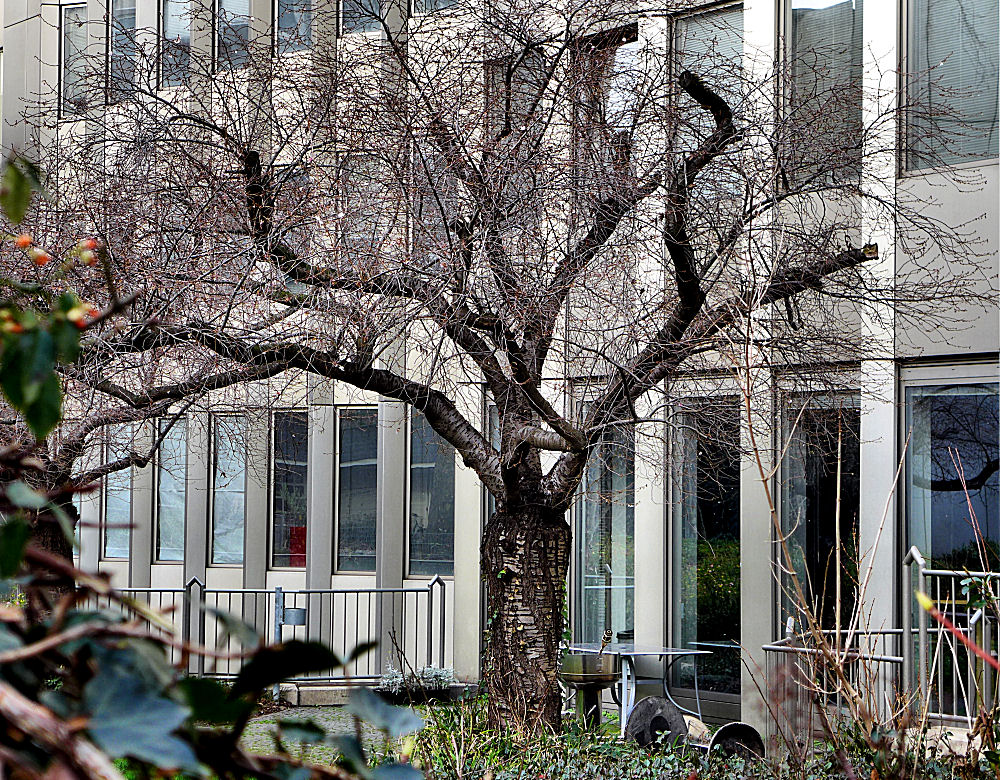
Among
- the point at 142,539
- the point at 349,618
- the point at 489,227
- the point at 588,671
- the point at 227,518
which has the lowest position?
the point at 349,618

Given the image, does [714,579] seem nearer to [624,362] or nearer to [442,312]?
[624,362]

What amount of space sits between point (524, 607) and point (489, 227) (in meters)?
3.16

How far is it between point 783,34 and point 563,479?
5526mm

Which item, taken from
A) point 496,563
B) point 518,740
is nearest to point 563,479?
point 496,563

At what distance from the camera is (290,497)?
15891 millimetres

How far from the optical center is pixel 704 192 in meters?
7.57

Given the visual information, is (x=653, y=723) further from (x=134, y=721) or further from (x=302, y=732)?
(x=134, y=721)

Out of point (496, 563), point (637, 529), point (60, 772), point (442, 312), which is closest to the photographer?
point (60, 772)

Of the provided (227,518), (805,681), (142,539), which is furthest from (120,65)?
(142,539)

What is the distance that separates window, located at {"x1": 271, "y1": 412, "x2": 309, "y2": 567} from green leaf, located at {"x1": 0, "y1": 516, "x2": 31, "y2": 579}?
49.8 ft

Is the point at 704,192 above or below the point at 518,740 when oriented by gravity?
above

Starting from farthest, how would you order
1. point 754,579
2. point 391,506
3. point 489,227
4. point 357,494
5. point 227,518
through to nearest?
1. point 227,518
2. point 357,494
3. point 391,506
4. point 754,579
5. point 489,227

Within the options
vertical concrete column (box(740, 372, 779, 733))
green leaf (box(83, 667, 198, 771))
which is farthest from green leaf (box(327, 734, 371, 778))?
vertical concrete column (box(740, 372, 779, 733))

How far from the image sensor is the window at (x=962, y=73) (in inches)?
378
